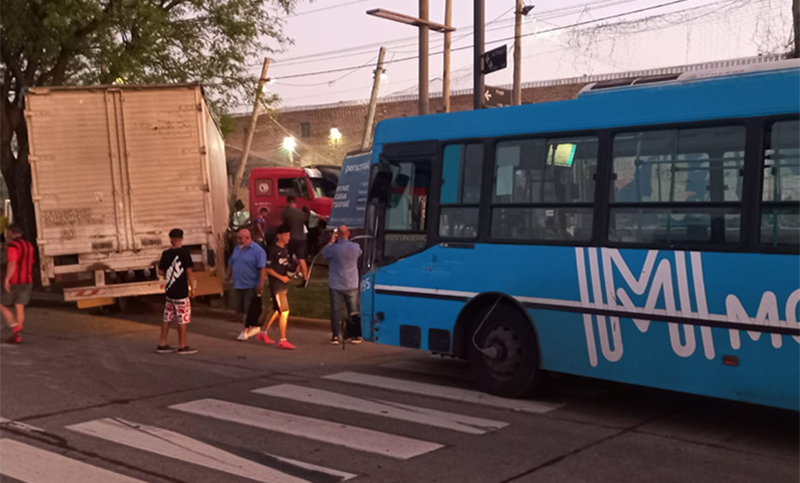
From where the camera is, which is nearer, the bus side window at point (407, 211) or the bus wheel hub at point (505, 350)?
the bus wheel hub at point (505, 350)

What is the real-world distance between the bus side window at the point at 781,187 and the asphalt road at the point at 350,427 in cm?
174

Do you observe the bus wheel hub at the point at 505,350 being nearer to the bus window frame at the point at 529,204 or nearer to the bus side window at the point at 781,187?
the bus window frame at the point at 529,204

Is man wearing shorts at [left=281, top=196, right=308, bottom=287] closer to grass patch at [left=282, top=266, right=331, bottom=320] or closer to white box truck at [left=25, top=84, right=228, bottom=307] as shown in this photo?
grass patch at [left=282, top=266, right=331, bottom=320]

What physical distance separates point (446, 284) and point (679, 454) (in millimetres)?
3186

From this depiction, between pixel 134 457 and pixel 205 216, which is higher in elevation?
pixel 205 216

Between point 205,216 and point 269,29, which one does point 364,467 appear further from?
point 269,29

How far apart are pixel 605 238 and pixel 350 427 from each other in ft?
9.36

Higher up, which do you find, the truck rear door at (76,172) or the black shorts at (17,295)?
the truck rear door at (76,172)

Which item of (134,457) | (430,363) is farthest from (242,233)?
(134,457)

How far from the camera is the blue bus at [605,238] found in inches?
269

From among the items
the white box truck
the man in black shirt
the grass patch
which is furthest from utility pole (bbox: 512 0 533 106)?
the man in black shirt

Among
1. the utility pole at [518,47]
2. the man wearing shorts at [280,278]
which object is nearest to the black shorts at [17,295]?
the man wearing shorts at [280,278]

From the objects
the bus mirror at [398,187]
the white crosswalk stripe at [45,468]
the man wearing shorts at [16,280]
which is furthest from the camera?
the man wearing shorts at [16,280]

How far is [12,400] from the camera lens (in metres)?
8.81
